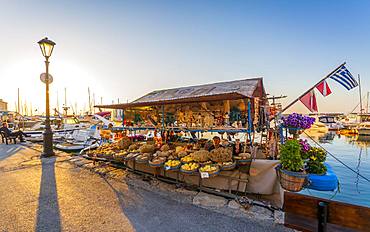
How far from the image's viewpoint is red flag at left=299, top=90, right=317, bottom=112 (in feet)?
16.0

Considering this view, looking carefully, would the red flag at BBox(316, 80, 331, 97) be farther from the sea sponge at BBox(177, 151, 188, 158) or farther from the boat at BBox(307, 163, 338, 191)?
the sea sponge at BBox(177, 151, 188, 158)

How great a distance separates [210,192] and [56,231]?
3.02 metres

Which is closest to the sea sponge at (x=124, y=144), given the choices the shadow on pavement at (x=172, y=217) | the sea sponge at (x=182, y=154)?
the sea sponge at (x=182, y=154)

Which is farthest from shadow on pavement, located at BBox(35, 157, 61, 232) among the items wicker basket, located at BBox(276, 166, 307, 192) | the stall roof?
wicker basket, located at BBox(276, 166, 307, 192)

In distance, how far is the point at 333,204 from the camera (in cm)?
145

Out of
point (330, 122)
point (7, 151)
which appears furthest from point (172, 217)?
point (330, 122)

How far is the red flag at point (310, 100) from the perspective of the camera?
16.0ft

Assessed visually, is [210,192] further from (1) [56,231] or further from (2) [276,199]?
(1) [56,231]

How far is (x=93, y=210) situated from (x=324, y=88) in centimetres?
623

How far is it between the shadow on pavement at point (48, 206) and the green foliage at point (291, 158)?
14.1ft

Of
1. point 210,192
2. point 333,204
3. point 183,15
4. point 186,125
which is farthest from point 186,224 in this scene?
point 183,15

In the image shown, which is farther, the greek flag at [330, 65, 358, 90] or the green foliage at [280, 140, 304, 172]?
the greek flag at [330, 65, 358, 90]

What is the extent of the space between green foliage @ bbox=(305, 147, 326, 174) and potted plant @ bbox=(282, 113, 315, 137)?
645mm

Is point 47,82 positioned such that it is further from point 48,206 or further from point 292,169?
point 292,169
